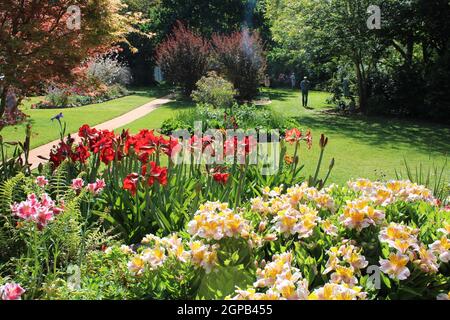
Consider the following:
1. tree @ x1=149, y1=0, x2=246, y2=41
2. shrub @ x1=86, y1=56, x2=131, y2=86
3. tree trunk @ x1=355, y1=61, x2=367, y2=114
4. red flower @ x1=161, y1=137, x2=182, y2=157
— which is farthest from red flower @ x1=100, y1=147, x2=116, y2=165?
tree @ x1=149, y1=0, x2=246, y2=41

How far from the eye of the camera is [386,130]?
15.7 m

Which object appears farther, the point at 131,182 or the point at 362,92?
the point at 362,92

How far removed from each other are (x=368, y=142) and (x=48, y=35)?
8835 mm

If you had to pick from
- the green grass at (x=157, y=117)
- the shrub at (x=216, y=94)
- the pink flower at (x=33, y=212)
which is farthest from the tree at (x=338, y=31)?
the pink flower at (x=33, y=212)

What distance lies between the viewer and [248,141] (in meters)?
4.34

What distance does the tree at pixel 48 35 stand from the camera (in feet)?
21.2

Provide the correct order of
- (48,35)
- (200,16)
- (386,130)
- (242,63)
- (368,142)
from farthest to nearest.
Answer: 1. (200,16)
2. (242,63)
3. (386,130)
4. (368,142)
5. (48,35)

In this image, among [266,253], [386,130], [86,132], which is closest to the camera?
[266,253]

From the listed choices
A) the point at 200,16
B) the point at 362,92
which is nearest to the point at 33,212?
the point at 362,92

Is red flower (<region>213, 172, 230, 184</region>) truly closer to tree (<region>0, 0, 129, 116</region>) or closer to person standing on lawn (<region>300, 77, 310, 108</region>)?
tree (<region>0, 0, 129, 116</region>)

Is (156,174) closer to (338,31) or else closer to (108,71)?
(338,31)

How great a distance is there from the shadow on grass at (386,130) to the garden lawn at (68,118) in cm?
660

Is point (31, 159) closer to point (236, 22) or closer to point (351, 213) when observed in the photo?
point (351, 213)
